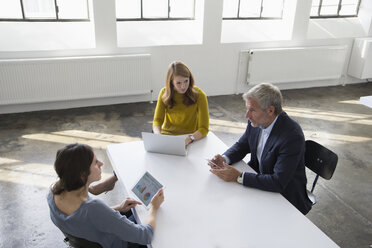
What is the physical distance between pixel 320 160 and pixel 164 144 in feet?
3.92

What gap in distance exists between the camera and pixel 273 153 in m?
2.36

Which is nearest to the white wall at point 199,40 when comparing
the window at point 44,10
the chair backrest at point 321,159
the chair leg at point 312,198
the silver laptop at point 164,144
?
the window at point 44,10

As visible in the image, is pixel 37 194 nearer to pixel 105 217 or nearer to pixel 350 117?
pixel 105 217

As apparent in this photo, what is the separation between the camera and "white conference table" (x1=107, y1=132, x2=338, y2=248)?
1.80 m

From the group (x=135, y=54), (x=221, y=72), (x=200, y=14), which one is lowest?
(x=221, y=72)

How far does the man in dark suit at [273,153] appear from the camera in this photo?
2.25m

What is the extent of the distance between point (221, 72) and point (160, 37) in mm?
1321

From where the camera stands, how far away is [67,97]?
5582mm

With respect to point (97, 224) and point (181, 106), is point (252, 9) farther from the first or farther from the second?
point (97, 224)

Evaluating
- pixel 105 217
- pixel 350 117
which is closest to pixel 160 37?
pixel 350 117

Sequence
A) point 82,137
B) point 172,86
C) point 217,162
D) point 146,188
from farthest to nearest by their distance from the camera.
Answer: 1. point 82,137
2. point 172,86
3. point 217,162
4. point 146,188

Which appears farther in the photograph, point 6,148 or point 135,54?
point 135,54

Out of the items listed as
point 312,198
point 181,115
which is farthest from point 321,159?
point 181,115

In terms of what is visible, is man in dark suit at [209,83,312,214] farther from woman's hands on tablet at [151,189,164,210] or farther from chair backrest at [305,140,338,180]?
woman's hands on tablet at [151,189,164,210]
